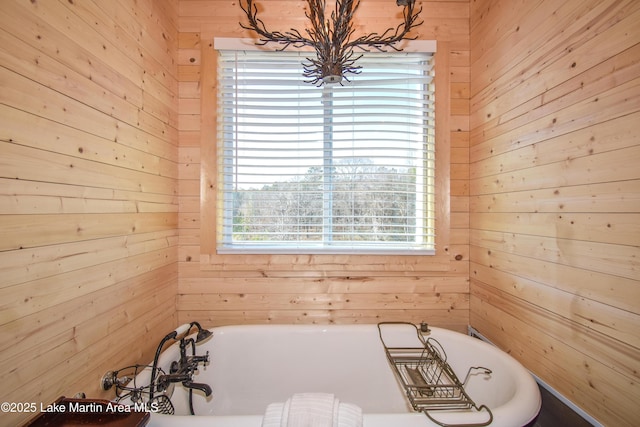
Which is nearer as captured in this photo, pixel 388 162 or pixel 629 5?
pixel 629 5

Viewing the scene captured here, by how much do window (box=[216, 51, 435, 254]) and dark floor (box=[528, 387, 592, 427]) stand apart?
0.89 meters

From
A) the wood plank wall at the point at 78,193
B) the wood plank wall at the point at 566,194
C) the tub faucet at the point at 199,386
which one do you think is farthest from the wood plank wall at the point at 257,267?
the tub faucet at the point at 199,386

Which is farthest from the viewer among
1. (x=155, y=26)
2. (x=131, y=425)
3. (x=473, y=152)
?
(x=473, y=152)

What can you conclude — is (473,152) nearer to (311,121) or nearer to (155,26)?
(311,121)

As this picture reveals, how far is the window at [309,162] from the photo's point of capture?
5.85 ft

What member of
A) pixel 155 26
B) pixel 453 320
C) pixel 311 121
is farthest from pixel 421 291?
pixel 155 26

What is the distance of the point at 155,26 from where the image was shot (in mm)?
1516

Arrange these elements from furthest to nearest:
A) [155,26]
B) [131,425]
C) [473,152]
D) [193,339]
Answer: [473,152] → [155,26] → [193,339] → [131,425]

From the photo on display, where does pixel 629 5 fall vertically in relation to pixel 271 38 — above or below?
below

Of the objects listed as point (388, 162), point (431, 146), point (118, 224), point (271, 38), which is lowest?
point (118, 224)

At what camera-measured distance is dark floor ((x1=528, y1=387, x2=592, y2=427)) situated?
1043 millimetres

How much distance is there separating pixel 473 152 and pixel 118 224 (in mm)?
2057

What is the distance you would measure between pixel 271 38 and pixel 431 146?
120 cm

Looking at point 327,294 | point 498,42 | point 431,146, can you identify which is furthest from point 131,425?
point 498,42
